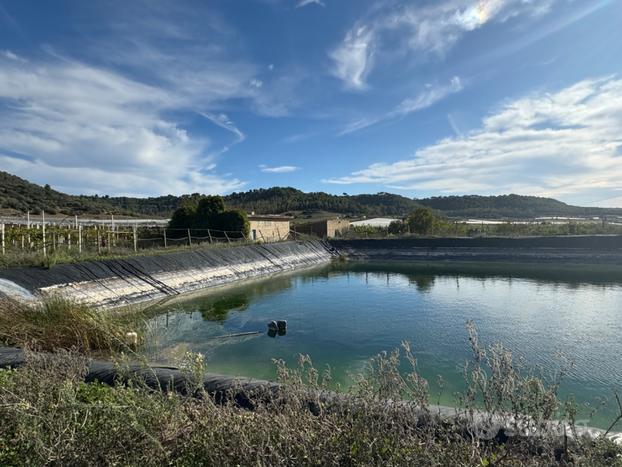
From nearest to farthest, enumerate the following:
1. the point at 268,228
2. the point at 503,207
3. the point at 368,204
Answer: the point at 268,228
the point at 503,207
the point at 368,204

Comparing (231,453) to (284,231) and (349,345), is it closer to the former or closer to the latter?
(349,345)

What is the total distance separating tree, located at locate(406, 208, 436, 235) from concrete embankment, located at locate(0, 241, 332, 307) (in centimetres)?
1954

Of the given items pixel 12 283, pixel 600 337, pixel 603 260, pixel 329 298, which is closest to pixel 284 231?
pixel 329 298

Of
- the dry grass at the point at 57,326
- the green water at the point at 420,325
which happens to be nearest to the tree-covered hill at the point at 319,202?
the green water at the point at 420,325

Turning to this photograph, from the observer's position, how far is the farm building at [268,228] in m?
34.5

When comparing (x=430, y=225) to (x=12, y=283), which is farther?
(x=430, y=225)

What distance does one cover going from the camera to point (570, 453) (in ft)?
9.35

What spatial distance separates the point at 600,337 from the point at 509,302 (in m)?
5.00

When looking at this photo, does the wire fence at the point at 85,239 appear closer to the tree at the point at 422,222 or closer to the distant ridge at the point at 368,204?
the tree at the point at 422,222

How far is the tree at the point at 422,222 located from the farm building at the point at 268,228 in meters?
13.4

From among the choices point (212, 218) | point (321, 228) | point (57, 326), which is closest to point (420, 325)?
point (57, 326)

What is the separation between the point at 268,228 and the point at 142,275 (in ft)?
66.6

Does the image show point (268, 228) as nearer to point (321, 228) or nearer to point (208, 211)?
point (208, 211)

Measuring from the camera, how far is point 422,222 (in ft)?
140
